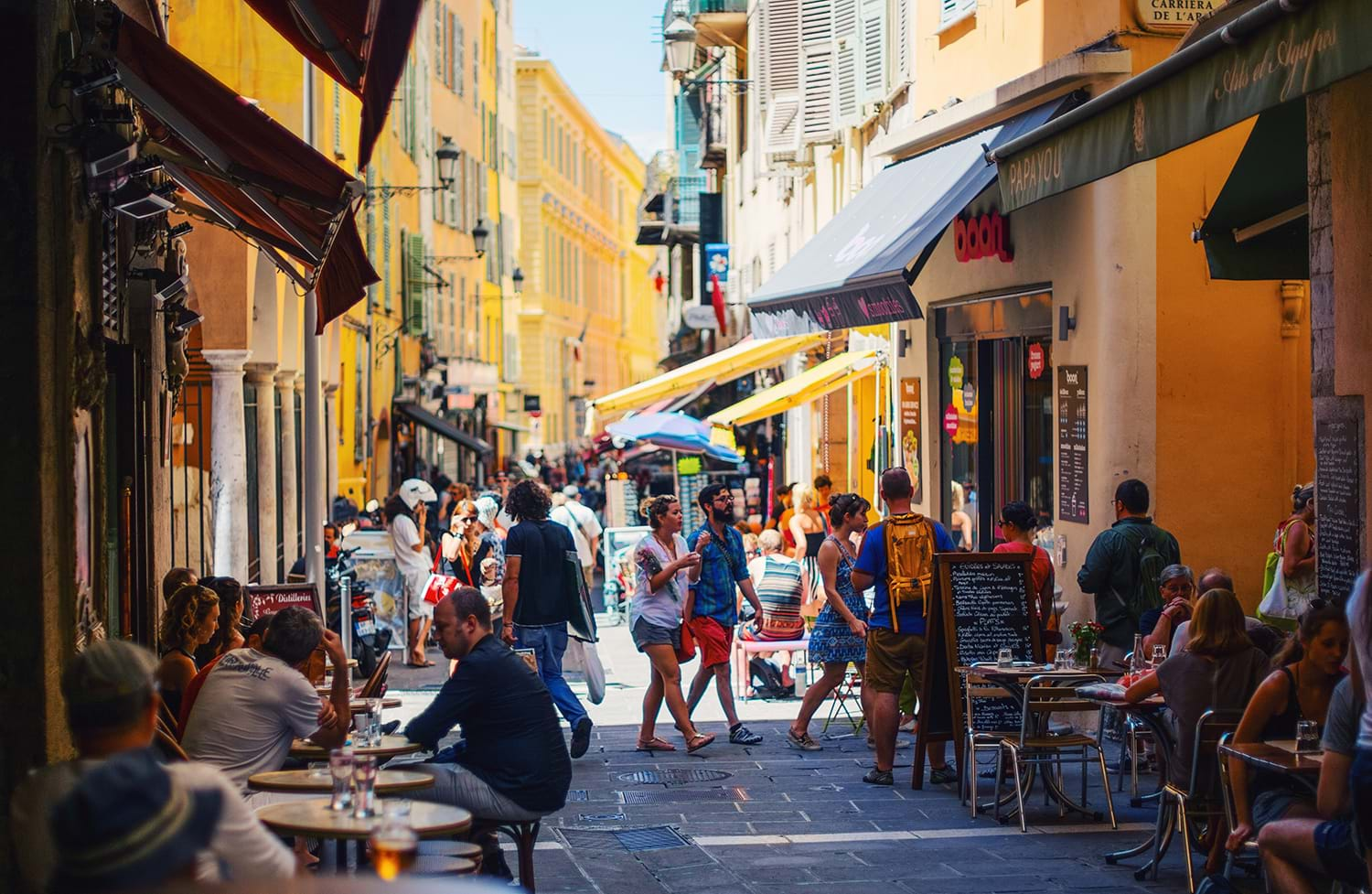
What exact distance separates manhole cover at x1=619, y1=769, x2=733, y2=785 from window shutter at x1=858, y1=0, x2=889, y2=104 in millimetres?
10287

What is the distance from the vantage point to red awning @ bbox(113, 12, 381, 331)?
796cm

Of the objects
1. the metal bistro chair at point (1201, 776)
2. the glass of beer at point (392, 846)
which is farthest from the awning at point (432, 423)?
the glass of beer at point (392, 846)

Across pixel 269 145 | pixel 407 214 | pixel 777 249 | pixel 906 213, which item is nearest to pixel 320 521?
pixel 906 213

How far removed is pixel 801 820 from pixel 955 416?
694 centimetres

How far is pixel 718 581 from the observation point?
12.4 m

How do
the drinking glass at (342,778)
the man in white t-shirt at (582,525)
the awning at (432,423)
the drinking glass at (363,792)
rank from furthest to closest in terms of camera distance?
1. the awning at (432,423)
2. the man in white t-shirt at (582,525)
3. the drinking glass at (342,778)
4. the drinking glass at (363,792)

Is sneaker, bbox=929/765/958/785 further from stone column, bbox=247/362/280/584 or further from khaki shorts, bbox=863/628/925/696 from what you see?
stone column, bbox=247/362/280/584

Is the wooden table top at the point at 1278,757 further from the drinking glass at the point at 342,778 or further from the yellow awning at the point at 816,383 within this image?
the yellow awning at the point at 816,383

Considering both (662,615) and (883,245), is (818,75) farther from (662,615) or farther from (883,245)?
(662,615)

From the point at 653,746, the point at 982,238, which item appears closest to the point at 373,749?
the point at 653,746

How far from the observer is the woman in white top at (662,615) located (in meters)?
12.1

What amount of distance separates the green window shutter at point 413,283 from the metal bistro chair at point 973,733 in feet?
81.5

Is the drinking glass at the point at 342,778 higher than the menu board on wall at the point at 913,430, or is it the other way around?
the menu board on wall at the point at 913,430

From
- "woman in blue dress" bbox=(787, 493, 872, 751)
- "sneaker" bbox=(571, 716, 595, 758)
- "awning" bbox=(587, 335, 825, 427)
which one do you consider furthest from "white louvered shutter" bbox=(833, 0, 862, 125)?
"sneaker" bbox=(571, 716, 595, 758)
